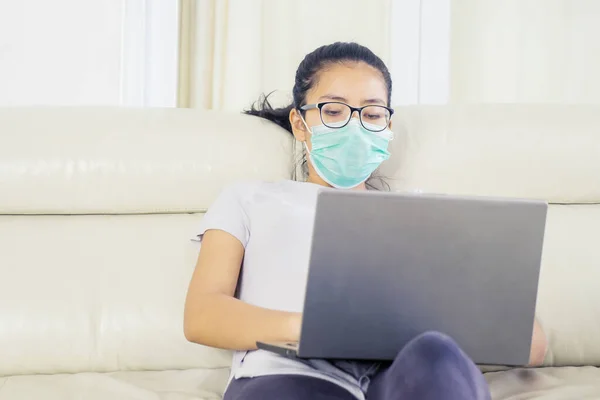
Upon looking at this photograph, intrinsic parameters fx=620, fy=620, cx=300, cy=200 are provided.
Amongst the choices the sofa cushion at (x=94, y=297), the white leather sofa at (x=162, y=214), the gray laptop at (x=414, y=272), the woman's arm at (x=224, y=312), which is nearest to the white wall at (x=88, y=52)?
the white leather sofa at (x=162, y=214)

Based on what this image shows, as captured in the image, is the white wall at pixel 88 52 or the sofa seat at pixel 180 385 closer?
the sofa seat at pixel 180 385

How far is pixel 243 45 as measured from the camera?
2.10m

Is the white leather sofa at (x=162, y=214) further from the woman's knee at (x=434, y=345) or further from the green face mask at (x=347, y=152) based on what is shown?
the woman's knee at (x=434, y=345)

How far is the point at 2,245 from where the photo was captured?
4.39 ft

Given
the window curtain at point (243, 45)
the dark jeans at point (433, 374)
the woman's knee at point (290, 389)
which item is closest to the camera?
the dark jeans at point (433, 374)

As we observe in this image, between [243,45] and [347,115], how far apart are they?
983 mm

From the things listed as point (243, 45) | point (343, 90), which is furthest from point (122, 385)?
point (243, 45)

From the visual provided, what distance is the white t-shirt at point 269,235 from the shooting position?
1.09 metres

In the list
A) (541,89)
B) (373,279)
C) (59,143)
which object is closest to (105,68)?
(59,143)

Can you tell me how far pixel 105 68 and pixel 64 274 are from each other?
1121mm

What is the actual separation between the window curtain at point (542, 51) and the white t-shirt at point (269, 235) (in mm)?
1398

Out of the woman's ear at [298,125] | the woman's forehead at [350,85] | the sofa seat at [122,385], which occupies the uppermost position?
the woman's forehead at [350,85]

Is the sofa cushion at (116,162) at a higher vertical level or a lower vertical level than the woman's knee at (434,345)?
higher

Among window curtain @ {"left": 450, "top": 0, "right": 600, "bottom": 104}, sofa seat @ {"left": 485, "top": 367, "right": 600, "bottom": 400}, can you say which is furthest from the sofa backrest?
window curtain @ {"left": 450, "top": 0, "right": 600, "bottom": 104}
